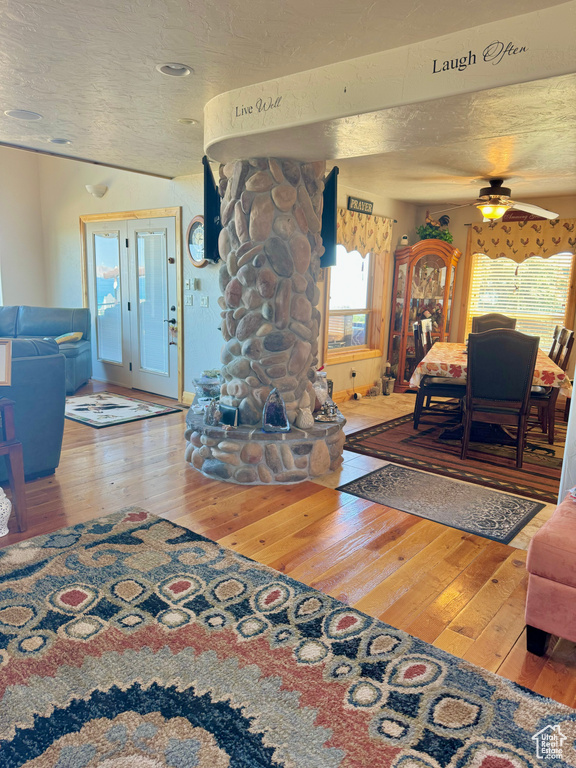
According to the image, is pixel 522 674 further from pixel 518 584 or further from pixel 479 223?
pixel 479 223

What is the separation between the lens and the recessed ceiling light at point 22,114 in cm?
362

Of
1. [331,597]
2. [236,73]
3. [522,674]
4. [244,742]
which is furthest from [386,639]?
[236,73]

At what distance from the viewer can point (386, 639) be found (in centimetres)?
214

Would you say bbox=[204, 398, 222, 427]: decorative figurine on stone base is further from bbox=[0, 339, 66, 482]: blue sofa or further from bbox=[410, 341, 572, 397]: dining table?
bbox=[410, 341, 572, 397]: dining table

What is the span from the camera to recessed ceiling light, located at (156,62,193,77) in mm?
2734

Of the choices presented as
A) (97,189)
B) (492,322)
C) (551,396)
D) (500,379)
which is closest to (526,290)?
(492,322)

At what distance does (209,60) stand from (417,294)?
469 centimetres

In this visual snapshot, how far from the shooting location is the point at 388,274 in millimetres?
6824

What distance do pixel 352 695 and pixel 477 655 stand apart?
0.57 metres

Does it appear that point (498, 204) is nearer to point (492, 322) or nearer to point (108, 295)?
point (492, 322)

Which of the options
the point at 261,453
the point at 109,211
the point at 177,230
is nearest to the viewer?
the point at 261,453

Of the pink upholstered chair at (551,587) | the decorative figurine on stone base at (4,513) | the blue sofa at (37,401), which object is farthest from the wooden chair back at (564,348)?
the decorative figurine on stone base at (4,513)

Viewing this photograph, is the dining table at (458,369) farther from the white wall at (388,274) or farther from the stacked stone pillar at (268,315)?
the stacked stone pillar at (268,315)

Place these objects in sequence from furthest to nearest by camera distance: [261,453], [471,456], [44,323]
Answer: [44,323], [471,456], [261,453]
